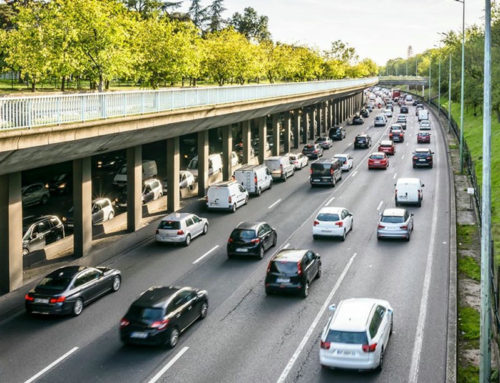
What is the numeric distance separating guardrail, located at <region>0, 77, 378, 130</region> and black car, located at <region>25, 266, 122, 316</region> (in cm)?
542

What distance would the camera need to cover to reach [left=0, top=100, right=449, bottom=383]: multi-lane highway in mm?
15898

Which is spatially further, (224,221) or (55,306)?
(224,221)

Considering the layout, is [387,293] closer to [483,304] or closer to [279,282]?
[279,282]

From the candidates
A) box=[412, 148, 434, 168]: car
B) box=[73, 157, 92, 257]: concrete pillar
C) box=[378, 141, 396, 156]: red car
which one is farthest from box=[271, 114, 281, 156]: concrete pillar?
box=[73, 157, 92, 257]: concrete pillar

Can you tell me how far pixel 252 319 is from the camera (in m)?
19.6

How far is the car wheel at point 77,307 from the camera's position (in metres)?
20.4

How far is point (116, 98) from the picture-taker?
2544 centimetres

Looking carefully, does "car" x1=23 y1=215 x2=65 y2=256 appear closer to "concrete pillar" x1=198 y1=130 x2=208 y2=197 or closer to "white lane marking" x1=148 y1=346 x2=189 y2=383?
"concrete pillar" x1=198 y1=130 x2=208 y2=197

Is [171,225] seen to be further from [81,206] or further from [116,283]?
[116,283]

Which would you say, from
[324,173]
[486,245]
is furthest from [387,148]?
[486,245]

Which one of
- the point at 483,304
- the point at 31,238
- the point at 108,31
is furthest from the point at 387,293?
the point at 108,31

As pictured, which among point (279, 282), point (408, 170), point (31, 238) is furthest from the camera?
point (408, 170)

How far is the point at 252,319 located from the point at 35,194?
25368 millimetres

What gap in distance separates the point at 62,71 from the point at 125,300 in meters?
15.6
